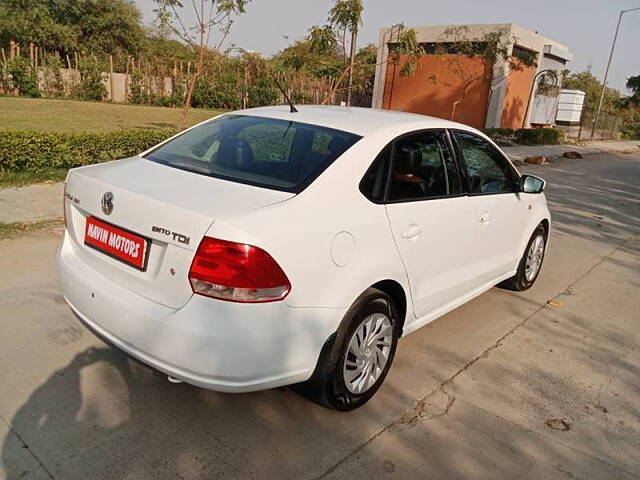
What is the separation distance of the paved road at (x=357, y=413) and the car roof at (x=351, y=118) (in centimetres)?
152

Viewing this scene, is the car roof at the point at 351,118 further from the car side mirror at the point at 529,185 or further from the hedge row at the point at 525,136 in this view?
the hedge row at the point at 525,136

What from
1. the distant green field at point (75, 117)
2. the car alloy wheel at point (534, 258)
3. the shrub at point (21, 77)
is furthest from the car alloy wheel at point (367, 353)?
the shrub at point (21, 77)

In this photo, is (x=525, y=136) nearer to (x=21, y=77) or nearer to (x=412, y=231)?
(x=21, y=77)

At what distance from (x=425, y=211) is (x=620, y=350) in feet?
6.76

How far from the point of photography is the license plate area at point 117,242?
2.38 meters

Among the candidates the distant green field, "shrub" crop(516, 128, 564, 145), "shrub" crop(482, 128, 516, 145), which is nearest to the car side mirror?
the distant green field

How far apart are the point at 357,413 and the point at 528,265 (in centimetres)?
268

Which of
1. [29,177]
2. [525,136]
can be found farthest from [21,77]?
[525,136]

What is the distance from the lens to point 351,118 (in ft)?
10.6

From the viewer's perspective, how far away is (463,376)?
3.33 m

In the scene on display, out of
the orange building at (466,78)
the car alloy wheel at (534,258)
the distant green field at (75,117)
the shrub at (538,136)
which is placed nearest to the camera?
the car alloy wheel at (534,258)

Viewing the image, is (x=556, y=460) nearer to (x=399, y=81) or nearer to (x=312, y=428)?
(x=312, y=428)

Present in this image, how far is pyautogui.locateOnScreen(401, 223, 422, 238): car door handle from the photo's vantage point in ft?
9.45

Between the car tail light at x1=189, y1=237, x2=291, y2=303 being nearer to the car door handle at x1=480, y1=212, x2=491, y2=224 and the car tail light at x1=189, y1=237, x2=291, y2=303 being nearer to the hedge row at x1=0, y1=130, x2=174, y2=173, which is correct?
the car door handle at x1=480, y1=212, x2=491, y2=224
